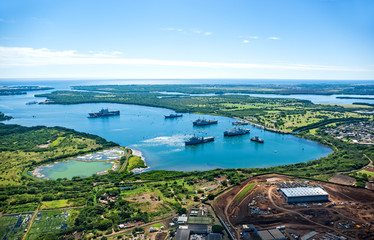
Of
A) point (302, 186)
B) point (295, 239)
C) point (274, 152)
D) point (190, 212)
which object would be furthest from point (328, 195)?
point (274, 152)

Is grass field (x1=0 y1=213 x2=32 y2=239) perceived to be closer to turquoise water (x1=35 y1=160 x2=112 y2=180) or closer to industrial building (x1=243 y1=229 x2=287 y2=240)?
turquoise water (x1=35 y1=160 x2=112 y2=180)

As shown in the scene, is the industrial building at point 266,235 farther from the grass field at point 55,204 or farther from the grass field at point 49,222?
the grass field at point 55,204

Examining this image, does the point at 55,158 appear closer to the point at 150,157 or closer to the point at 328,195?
the point at 150,157

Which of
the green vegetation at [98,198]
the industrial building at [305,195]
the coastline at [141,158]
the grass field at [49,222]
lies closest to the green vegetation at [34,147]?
the green vegetation at [98,198]

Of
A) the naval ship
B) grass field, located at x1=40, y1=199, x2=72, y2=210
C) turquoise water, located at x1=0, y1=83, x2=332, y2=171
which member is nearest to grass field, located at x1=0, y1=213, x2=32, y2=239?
grass field, located at x1=40, y1=199, x2=72, y2=210

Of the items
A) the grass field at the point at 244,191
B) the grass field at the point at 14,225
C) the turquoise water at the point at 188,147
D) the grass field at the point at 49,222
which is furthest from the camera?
the turquoise water at the point at 188,147

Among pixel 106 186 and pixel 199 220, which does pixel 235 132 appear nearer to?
pixel 106 186
